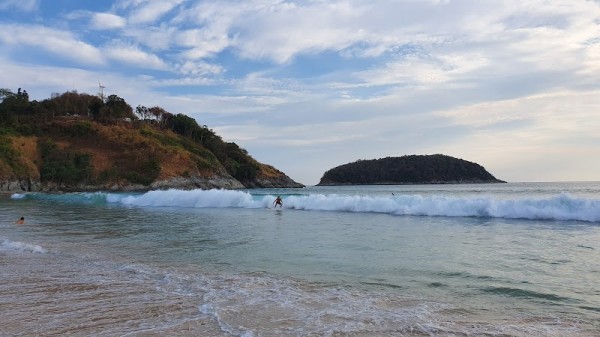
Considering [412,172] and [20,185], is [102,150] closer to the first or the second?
[20,185]

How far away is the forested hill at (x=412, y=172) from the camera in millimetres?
144250

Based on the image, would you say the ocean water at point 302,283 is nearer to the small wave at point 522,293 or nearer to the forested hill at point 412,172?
the small wave at point 522,293

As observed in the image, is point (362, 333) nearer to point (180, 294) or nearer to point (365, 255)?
point (180, 294)

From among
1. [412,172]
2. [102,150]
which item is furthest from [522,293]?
[412,172]

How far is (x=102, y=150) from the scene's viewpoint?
9625cm

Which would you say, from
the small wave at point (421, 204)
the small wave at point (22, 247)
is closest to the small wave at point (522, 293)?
the small wave at point (22, 247)

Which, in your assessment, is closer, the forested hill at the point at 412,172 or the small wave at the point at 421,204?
the small wave at the point at 421,204

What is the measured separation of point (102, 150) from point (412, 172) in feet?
325

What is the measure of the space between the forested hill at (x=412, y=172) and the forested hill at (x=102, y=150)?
48.7 m

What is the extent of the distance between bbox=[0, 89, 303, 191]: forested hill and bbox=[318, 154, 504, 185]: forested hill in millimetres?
48664

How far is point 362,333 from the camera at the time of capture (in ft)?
17.7

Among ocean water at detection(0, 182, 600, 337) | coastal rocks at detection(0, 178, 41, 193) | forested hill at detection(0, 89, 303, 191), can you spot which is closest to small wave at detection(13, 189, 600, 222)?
ocean water at detection(0, 182, 600, 337)

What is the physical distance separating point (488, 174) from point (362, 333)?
155631 millimetres

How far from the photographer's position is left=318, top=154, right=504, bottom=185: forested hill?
144250 mm
